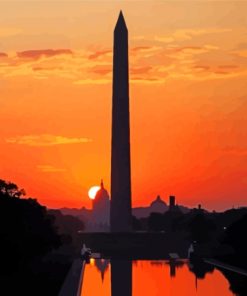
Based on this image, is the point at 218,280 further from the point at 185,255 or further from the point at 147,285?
the point at 185,255

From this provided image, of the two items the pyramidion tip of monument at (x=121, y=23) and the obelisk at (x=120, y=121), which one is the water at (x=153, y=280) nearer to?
the obelisk at (x=120, y=121)

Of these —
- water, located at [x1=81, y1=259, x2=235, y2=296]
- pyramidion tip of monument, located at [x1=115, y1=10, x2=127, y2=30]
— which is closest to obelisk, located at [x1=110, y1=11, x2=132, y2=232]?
pyramidion tip of monument, located at [x1=115, y1=10, x2=127, y2=30]

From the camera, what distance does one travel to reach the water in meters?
49.7

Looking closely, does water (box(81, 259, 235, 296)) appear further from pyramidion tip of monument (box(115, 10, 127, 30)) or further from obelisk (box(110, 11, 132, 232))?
pyramidion tip of monument (box(115, 10, 127, 30))

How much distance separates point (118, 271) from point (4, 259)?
1982 centimetres

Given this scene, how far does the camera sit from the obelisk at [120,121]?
98.7 meters

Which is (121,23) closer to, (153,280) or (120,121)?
(120,121)

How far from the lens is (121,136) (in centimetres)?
9956

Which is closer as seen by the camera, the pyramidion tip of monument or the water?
the water

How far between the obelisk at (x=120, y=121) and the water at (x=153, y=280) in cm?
2393

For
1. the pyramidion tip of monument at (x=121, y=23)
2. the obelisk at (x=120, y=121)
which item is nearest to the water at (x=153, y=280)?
the obelisk at (x=120, y=121)

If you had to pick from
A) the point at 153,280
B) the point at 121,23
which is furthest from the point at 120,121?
the point at 153,280

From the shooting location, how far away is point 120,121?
9944cm

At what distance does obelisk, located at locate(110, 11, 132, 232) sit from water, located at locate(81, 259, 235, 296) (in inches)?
942
